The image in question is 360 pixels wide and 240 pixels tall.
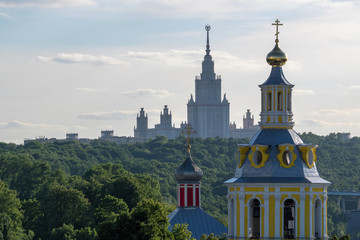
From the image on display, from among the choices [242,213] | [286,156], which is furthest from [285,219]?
[286,156]

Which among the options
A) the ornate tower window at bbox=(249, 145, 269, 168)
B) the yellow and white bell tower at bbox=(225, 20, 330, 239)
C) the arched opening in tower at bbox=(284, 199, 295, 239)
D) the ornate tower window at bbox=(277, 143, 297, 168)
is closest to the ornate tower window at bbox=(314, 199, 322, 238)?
the yellow and white bell tower at bbox=(225, 20, 330, 239)

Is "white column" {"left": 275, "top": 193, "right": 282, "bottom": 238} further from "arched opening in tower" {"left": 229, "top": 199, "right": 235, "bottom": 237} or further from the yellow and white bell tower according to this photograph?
"arched opening in tower" {"left": 229, "top": 199, "right": 235, "bottom": 237}

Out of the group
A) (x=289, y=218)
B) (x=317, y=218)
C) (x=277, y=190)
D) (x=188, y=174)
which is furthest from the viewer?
(x=188, y=174)

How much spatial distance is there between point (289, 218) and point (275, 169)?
76.5 inches

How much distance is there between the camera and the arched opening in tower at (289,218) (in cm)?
5334

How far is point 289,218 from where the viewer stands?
53656 mm

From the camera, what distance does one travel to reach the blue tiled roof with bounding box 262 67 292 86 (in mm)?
55812

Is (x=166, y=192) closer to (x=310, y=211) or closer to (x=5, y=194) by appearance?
(x=5, y=194)

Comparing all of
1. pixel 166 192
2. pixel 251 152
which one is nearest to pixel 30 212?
pixel 166 192

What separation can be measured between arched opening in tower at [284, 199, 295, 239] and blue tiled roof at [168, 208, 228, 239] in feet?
126

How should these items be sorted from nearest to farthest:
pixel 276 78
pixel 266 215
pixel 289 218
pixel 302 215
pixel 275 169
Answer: pixel 266 215
pixel 302 215
pixel 275 169
pixel 289 218
pixel 276 78

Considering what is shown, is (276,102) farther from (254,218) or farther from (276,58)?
(254,218)

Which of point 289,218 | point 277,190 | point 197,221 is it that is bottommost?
point 289,218

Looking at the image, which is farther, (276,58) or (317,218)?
(276,58)
